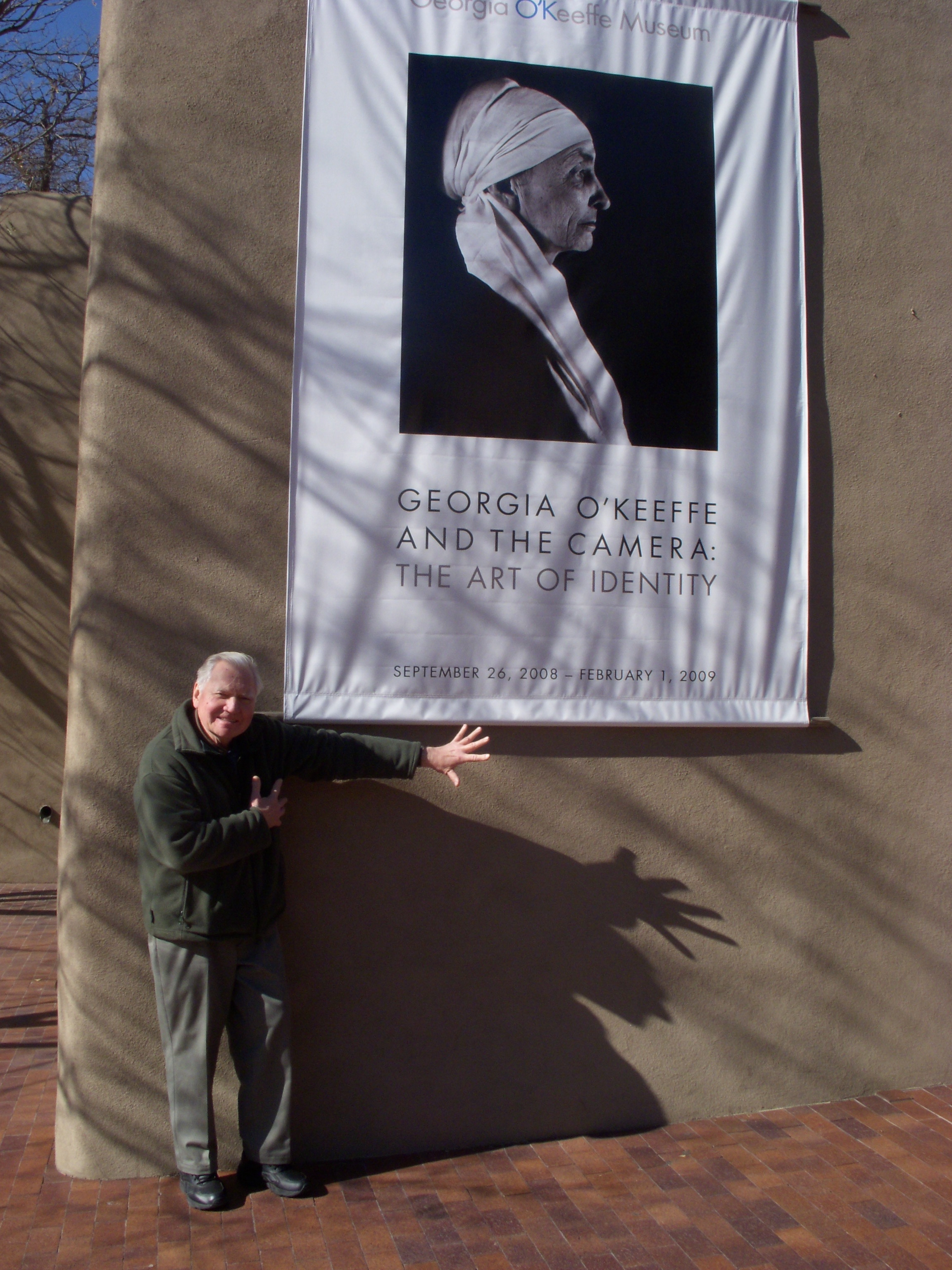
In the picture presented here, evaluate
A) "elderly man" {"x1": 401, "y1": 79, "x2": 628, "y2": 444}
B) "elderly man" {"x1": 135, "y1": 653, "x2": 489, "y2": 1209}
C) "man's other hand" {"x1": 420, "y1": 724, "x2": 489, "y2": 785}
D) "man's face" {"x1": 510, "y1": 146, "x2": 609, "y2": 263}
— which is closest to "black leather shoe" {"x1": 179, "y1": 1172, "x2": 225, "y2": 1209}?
"elderly man" {"x1": 135, "y1": 653, "x2": 489, "y2": 1209}

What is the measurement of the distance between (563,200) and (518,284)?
424 mm

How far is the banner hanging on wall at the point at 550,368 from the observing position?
13.2 feet

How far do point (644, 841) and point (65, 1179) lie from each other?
2.45 meters

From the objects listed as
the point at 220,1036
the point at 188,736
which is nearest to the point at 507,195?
the point at 188,736

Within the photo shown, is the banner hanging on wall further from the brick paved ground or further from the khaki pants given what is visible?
the brick paved ground

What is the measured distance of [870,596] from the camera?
4578 mm

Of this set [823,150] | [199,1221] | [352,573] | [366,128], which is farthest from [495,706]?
[823,150]

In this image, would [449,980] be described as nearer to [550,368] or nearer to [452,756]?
[452,756]

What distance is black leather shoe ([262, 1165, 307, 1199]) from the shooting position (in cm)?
363

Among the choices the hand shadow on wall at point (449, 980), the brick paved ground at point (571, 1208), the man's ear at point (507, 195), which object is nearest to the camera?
the brick paved ground at point (571, 1208)

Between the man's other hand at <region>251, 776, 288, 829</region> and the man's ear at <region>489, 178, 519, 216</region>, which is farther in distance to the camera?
the man's ear at <region>489, 178, 519, 216</region>

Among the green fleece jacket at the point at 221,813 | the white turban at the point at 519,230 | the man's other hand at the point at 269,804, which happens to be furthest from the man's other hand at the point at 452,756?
the white turban at the point at 519,230

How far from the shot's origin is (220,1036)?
3.66 meters

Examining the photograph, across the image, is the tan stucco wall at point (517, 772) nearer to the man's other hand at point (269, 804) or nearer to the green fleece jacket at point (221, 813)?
the green fleece jacket at point (221, 813)
